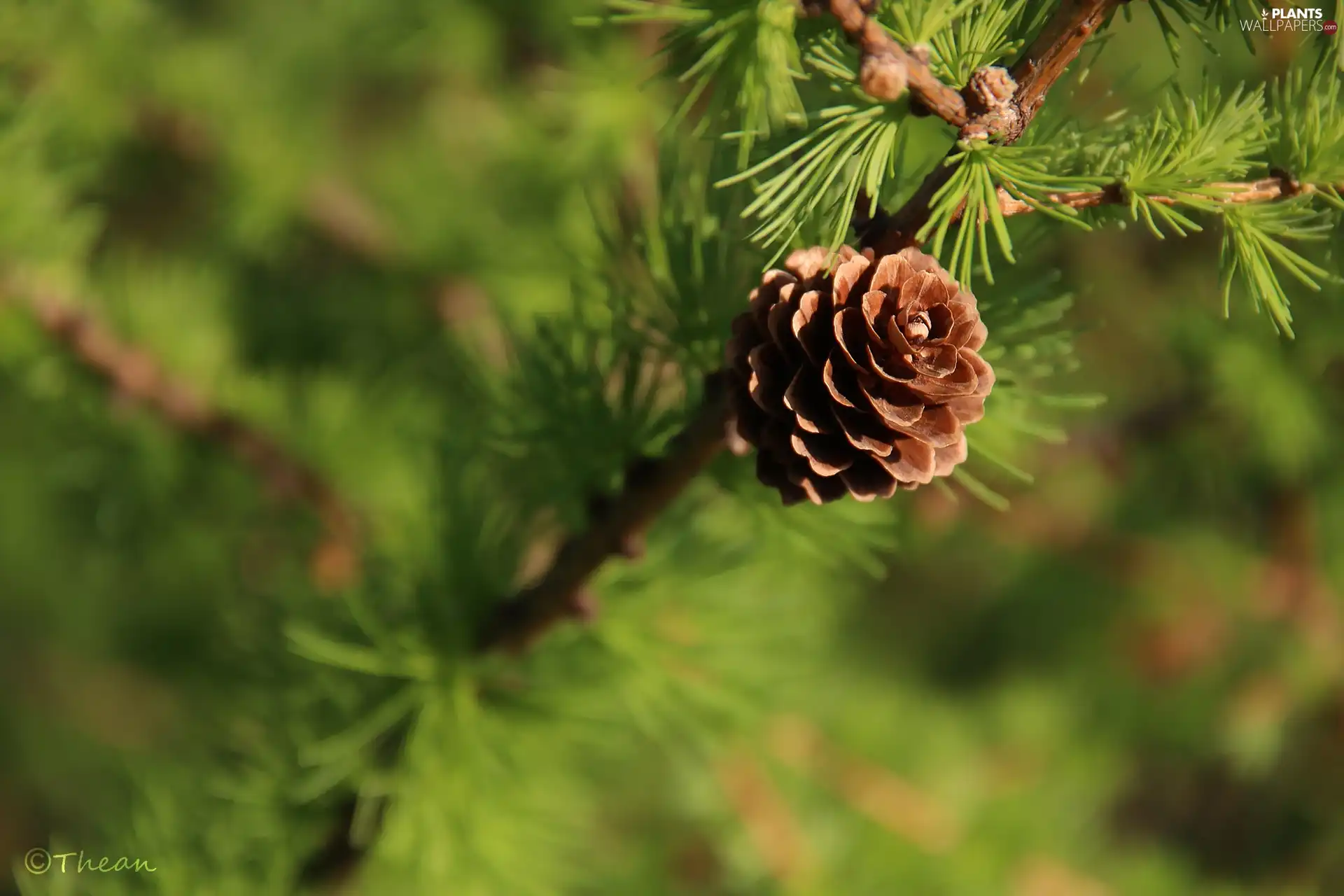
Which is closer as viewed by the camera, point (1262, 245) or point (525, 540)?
point (1262, 245)

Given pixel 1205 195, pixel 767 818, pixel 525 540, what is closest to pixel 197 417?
pixel 525 540

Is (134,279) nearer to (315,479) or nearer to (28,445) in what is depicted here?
(315,479)

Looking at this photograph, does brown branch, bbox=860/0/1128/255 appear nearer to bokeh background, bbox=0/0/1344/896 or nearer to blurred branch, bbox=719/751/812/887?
bokeh background, bbox=0/0/1344/896

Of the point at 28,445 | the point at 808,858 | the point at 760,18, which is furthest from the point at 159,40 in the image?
the point at 808,858

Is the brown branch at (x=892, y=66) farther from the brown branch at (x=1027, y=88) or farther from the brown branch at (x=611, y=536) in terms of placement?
the brown branch at (x=611, y=536)

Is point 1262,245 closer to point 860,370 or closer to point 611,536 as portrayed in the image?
point 860,370

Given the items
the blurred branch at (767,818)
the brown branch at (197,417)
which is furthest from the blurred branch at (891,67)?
the blurred branch at (767,818)
